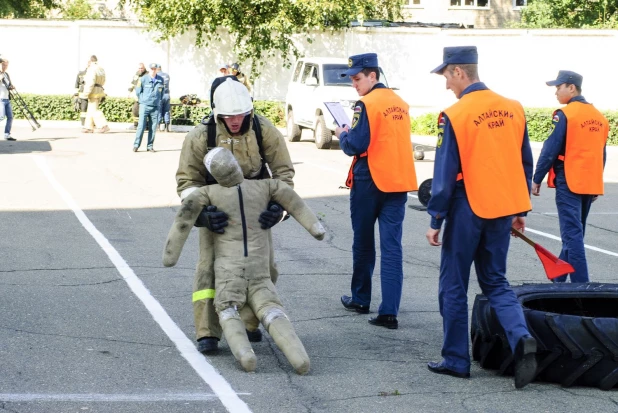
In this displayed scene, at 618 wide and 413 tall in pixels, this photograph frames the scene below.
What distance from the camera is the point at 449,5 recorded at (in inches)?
2047

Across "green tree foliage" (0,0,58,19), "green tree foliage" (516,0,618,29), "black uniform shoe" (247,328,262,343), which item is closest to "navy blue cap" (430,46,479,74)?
"black uniform shoe" (247,328,262,343)

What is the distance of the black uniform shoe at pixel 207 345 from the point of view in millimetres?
6191

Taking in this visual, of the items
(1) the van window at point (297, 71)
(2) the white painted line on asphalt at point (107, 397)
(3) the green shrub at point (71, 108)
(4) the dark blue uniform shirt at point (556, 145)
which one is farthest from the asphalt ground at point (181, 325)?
(3) the green shrub at point (71, 108)

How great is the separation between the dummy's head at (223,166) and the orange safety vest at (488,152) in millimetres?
1333

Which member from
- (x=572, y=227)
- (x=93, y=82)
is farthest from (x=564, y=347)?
(x=93, y=82)

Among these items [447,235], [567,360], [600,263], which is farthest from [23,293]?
[600,263]

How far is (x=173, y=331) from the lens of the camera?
6809 millimetres

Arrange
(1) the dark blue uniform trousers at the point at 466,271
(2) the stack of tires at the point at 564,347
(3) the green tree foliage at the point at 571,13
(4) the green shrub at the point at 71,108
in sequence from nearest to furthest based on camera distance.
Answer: (2) the stack of tires at the point at 564,347 → (1) the dark blue uniform trousers at the point at 466,271 → (4) the green shrub at the point at 71,108 → (3) the green tree foliage at the point at 571,13

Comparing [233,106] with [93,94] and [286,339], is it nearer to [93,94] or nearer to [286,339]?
[286,339]

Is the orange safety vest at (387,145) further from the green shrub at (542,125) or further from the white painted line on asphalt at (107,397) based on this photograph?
the green shrub at (542,125)

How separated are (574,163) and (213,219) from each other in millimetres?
3557

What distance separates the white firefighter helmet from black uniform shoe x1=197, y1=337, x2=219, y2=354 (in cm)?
143

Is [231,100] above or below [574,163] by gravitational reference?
above

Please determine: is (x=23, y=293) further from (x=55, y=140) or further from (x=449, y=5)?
(x=449, y=5)
